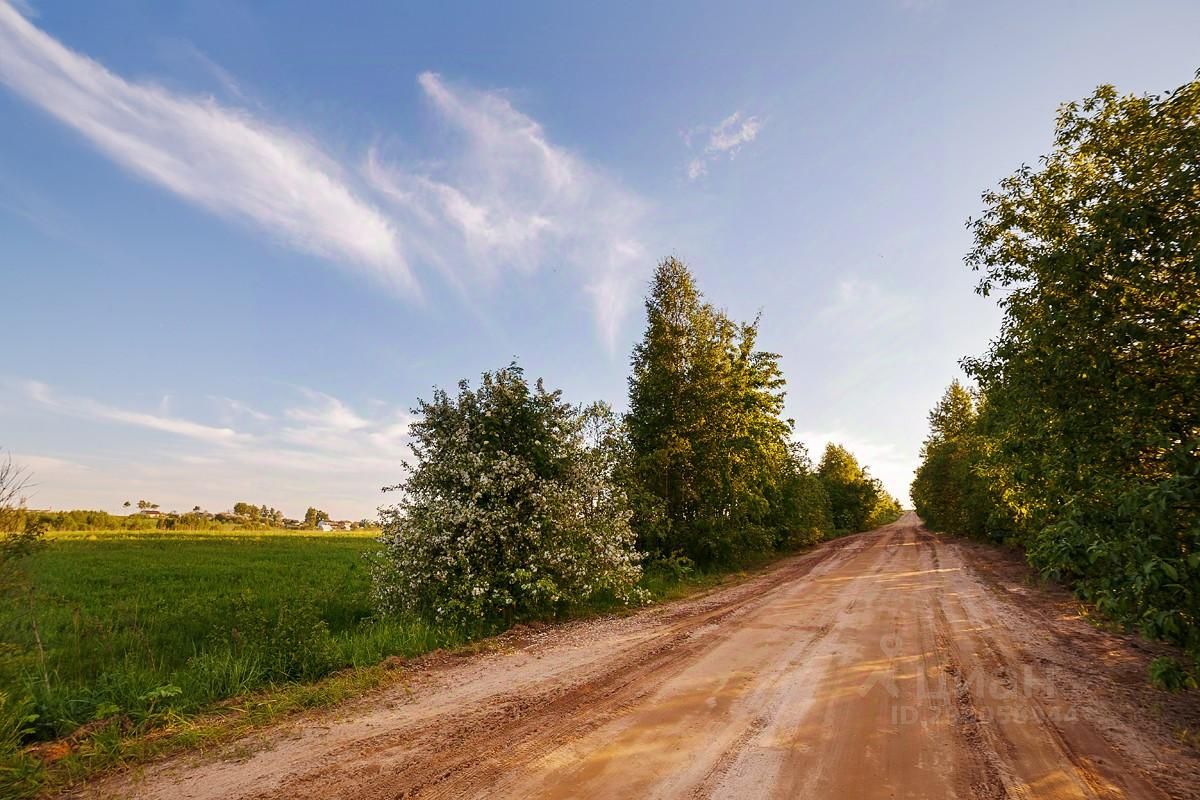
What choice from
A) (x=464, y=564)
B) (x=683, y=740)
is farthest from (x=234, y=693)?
(x=683, y=740)

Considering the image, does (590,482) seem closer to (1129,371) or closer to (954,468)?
(1129,371)

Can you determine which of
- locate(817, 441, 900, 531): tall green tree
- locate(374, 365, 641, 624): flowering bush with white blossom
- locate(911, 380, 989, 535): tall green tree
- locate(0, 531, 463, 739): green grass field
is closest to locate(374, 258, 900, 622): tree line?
locate(374, 365, 641, 624): flowering bush with white blossom

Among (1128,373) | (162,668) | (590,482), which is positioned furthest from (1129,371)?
(162,668)

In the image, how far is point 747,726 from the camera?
495 cm

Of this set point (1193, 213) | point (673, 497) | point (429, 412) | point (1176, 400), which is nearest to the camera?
point (1193, 213)

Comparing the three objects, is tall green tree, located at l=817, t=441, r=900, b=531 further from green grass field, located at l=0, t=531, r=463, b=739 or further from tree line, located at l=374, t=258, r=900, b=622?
green grass field, located at l=0, t=531, r=463, b=739

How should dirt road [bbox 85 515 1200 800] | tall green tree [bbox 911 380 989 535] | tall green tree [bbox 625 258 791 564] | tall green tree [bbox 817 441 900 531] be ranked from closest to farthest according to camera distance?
dirt road [bbox 85 515 1200 800]
tall green tree [bbox 625 258 791 564]
tall green tree [bbox 911 380 989 535]
tall green tree [bbox 817 441 900 531]

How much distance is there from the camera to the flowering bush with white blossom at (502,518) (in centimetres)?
1041

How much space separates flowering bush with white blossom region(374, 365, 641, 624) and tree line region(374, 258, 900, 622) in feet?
0.11

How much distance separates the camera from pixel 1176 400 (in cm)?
618

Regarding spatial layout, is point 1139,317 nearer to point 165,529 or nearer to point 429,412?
point 429,412

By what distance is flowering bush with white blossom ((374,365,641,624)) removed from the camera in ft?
34.1

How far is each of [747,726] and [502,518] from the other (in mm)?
6974

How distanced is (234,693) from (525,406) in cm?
745
